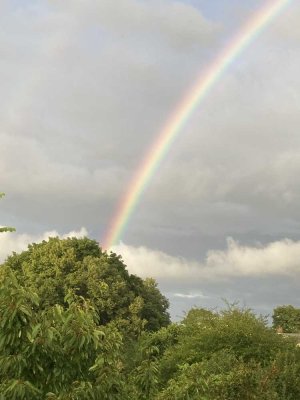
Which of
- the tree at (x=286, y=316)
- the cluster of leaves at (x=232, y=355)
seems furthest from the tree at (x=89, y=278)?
the tree at (x=286, y=316)

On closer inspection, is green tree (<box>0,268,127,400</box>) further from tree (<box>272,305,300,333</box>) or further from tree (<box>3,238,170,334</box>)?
tree (<box>272,305,300,333</box>)

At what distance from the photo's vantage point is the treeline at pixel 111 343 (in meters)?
6.26

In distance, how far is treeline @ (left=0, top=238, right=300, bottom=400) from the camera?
20.5 ft

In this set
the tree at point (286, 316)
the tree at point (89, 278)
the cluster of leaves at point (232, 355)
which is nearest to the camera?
the cluster of leaves at point (232, 355)

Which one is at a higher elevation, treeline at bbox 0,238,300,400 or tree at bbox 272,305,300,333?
tree at bbox 272,305,300,333

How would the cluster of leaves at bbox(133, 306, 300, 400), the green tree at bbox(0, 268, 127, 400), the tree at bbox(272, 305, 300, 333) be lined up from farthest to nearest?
the tree at bbox(272, 305, 300, 333) < the cluster of leaves at bbox(133, 306, 300, 400) < the green tree at bbox(0, 268, 127, 400)

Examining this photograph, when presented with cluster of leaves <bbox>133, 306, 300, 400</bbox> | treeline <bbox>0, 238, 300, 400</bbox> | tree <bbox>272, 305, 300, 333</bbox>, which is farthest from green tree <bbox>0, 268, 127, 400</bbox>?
tree <bbox>272, 305, 300, 333</bbox>

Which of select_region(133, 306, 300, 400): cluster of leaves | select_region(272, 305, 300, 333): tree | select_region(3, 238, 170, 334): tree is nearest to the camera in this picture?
select_region(133, 306, 300, 400): cluster of leaves

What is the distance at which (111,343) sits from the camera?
7273 millimetres

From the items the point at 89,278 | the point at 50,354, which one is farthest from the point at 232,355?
the point at 89,278

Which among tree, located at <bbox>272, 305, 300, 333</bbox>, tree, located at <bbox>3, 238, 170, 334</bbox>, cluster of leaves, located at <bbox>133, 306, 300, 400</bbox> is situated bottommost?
cluster of leaves, located at <bbox>133, 306, 300, 400</bbox>

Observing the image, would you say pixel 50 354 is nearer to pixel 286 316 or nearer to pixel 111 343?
pixel 111 343

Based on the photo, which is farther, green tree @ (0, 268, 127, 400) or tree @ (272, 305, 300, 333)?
tree @ (272, 305, 300, 333)

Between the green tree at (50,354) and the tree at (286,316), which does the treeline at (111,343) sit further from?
the tree at (286,316)
